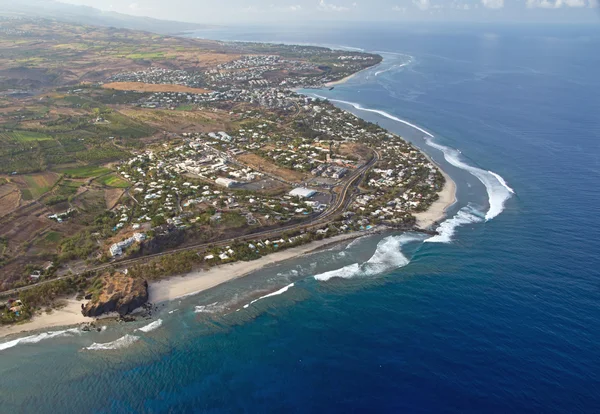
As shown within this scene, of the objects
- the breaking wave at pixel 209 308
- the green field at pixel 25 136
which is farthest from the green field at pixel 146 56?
the breaking wave at pixel 209 308

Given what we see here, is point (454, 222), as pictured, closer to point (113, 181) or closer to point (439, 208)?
point (439, 208)

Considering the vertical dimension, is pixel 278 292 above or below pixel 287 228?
below

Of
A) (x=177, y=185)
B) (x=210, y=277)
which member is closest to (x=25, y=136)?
(x=177, y=185)

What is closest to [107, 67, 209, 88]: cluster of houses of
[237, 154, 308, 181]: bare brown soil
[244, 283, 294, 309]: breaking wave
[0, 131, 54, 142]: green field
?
[0, 131, 54, 142]: green field

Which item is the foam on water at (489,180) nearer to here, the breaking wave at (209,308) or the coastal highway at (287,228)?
the coastal highway at (287,228)

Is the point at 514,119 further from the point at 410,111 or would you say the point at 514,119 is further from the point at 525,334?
the point at 525,334

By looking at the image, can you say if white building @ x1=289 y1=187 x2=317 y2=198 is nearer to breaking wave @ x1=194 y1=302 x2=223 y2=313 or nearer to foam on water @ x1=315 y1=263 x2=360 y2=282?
foam on water @ x1=315 y1=263 x2=360 y2=282

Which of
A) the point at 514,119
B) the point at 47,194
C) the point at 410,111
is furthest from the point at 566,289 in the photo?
the point at 410,111
